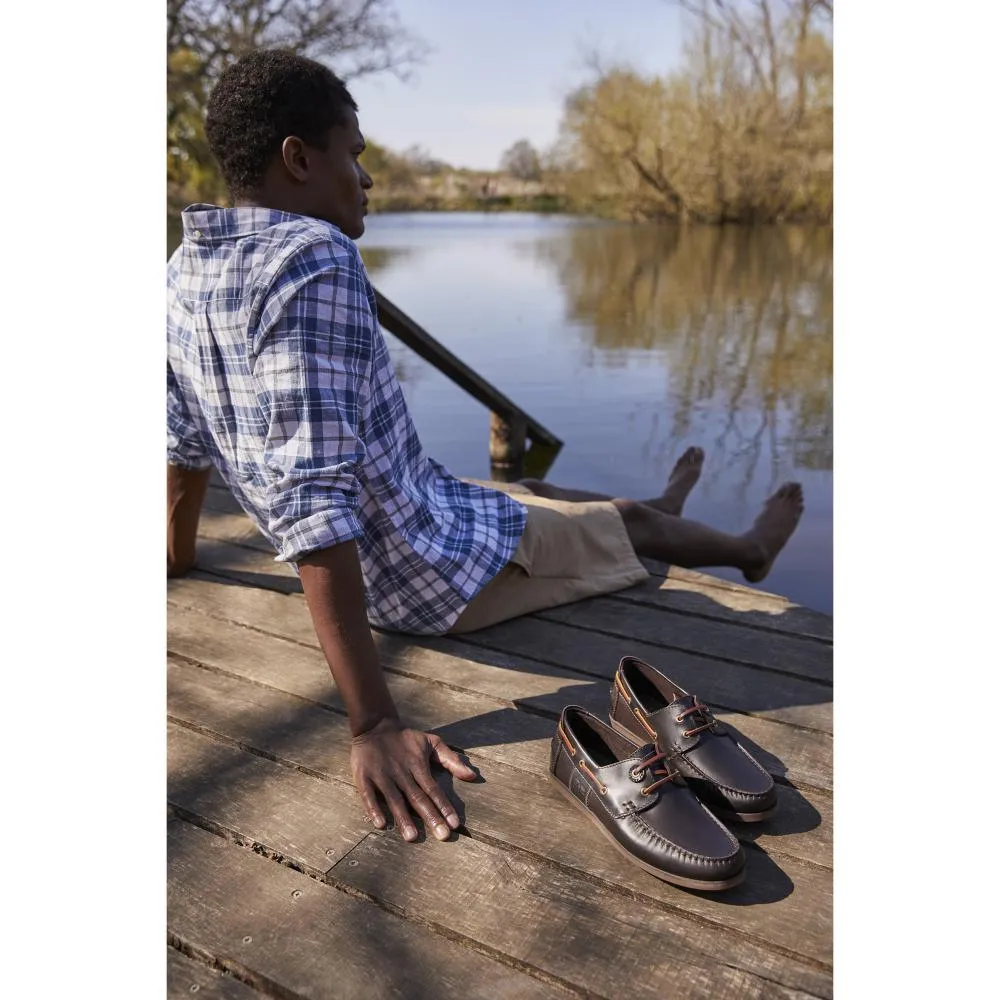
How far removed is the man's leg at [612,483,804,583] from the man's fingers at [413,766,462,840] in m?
1.20

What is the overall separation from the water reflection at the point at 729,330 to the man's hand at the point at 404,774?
4.29 meters

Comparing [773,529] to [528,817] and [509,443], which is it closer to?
[528,817]

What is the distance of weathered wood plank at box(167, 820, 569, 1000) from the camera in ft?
3.96

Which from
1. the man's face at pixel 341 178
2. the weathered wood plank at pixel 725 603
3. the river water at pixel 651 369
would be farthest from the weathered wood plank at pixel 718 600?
the river water at pixel 651 369

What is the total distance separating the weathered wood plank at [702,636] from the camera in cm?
212

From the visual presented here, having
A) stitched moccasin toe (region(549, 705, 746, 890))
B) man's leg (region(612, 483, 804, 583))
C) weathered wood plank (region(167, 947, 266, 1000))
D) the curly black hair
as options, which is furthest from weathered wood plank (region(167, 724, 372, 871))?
man's leg (region(612, 483, 804, 583))

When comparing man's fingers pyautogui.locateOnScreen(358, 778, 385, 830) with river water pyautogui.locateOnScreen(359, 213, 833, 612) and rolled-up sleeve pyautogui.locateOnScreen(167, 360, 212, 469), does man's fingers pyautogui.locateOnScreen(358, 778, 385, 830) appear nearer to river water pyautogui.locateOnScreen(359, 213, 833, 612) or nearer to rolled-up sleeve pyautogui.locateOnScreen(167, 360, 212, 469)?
rolled-up sleeve pyautogui.locateOnScreen(167, 360, 212, 469)

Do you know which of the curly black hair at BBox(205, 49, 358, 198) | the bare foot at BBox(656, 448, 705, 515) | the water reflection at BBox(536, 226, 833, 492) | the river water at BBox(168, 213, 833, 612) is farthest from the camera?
the water reflection at BBox(536, 226, 833, 492)

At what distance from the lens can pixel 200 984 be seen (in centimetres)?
121

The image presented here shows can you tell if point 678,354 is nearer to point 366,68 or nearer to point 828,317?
point 828,317

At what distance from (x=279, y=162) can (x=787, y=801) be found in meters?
1.45

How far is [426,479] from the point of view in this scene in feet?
7.15

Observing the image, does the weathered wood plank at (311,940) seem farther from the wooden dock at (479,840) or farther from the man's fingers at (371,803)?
the man's fingers at (371,803)

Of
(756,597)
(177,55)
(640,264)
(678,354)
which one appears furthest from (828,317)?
(177,55)
